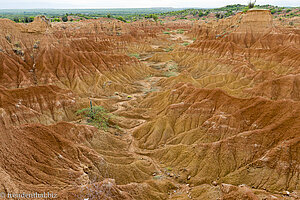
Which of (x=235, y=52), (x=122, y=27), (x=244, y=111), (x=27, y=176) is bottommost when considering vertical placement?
(x=27, y=176)

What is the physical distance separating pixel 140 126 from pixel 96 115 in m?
10.5

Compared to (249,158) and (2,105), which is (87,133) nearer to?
(2,105)

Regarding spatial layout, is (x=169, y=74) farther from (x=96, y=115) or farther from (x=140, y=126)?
(x=96, y=115)

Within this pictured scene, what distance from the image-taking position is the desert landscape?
2261cm

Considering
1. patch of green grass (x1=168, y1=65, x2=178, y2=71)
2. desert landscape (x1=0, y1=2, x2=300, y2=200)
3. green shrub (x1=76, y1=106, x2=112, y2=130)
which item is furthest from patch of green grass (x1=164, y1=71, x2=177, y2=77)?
green shrub (x1=76, y1=106, x2=112, y2=130)

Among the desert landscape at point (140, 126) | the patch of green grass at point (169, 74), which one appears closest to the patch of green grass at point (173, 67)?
the patch of green grass at point (169, 74)

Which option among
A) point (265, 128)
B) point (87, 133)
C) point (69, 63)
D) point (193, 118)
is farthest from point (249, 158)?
point (69, 63)

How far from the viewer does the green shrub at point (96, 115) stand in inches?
1698

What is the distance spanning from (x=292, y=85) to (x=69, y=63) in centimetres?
6338

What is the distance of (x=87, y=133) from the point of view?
110 feet

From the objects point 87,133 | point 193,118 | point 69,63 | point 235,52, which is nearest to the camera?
point 87,133

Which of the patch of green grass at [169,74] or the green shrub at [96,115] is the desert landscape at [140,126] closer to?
the green shrub at [96,115]

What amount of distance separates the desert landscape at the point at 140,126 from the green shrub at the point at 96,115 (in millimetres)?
289

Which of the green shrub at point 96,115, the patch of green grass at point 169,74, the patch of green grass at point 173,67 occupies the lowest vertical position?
the green shrub at point 96,115
